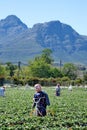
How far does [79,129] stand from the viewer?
15.3m

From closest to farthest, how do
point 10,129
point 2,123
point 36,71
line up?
point 10,129 < point 2,123 < point 36,71

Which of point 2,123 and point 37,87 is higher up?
point 37,87

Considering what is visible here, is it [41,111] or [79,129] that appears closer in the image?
[79,129]

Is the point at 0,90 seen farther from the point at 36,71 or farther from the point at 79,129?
the point at 36,71

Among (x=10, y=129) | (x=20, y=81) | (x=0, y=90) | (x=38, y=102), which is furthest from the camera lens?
(x=20, y=81)

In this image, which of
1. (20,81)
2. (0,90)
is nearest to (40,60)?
(20,81)

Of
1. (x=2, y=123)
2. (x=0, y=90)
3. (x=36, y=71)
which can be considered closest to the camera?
(x=2, y=123)

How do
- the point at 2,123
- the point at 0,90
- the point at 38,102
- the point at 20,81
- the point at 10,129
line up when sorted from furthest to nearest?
the point at 20,81, the point at 0,90, the point at 38,102, the point at 2,123, the point at 10,129

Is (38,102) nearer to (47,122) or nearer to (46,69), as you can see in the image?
(47,122)

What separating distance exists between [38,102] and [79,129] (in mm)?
3042

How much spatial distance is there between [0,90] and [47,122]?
85.5ft

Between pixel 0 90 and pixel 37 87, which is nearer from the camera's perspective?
pixel 37 87

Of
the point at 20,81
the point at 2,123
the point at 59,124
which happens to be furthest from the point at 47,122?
the point at 20,81

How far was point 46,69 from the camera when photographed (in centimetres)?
12369
